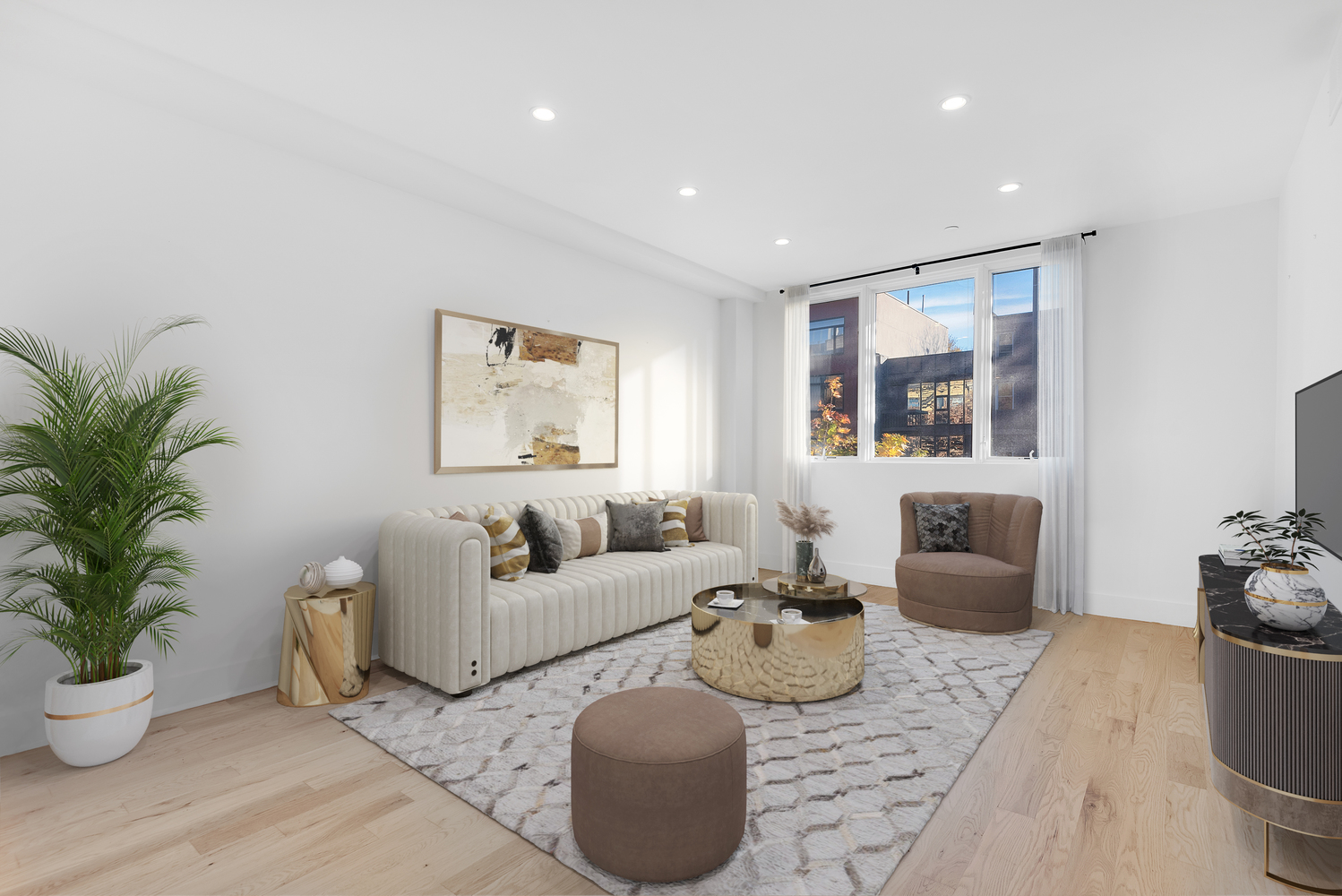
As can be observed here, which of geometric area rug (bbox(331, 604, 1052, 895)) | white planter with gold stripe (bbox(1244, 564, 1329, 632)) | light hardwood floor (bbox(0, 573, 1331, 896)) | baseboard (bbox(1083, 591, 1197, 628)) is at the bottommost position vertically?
light hardwood floor (bbox(0, 573, 1331, 896))

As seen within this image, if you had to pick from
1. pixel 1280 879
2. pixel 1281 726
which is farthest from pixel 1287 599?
pixel 1280 879

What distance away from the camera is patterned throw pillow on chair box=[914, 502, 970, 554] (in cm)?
463

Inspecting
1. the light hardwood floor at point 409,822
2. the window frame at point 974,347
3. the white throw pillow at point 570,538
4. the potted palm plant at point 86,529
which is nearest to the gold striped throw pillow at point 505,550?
the white throw pillow at point 570,538

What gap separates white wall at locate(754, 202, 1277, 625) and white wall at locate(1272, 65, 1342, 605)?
18 centimetres

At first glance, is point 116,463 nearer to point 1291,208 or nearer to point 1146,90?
point 1146,90

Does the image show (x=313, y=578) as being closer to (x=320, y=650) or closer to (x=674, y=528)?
(x=320, y=650)

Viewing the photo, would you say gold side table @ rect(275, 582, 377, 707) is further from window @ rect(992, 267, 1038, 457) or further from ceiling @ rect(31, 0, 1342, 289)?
window @ rect(992, 267, 1038, 457)

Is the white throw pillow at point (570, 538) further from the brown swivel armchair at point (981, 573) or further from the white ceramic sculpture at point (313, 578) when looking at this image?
the brown swivel armchair at point (981, 573)

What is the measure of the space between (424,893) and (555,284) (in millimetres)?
3855

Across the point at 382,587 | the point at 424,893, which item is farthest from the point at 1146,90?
the point at 382,587

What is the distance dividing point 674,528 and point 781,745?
88.4 inches

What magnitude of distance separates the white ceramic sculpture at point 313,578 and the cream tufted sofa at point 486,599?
364 millimetres

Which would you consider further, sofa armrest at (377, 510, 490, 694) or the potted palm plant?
sofa armrest at (377, 510, 490, 694)

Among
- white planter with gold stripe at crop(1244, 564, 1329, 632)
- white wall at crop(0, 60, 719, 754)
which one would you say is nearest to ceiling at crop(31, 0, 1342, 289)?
white wall at crop(0, 60, 719, 754)
